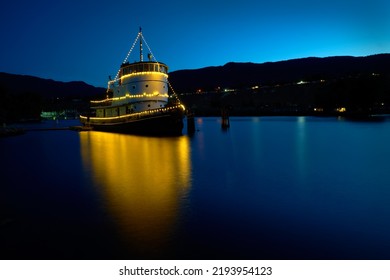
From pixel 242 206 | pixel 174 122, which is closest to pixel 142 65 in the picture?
pixel 174 122

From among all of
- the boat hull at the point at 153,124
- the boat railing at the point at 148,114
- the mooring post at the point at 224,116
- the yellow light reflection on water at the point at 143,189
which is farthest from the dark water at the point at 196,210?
the mooring post at the point at 224,116

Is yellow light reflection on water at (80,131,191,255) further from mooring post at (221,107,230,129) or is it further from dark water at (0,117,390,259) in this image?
mooring post at (221,107,230,129)

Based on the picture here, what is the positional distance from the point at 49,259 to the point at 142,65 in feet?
144

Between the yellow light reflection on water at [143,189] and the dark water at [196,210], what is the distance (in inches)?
2.2

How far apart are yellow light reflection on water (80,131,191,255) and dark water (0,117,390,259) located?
0.06 m

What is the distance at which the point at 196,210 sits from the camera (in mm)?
14195

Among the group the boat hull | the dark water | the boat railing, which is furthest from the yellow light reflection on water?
the boat hull

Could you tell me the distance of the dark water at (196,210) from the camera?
10000mm

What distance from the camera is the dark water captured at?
394 inches

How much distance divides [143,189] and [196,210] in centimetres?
511

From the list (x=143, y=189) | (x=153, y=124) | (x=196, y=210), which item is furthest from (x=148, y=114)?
(x=196, y=210)

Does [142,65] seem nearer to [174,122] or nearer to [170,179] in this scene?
[174,122]

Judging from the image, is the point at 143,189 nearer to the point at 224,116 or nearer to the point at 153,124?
the point at 153,124

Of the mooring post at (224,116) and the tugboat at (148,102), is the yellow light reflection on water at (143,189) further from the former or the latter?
the mooring post at (224,116)
